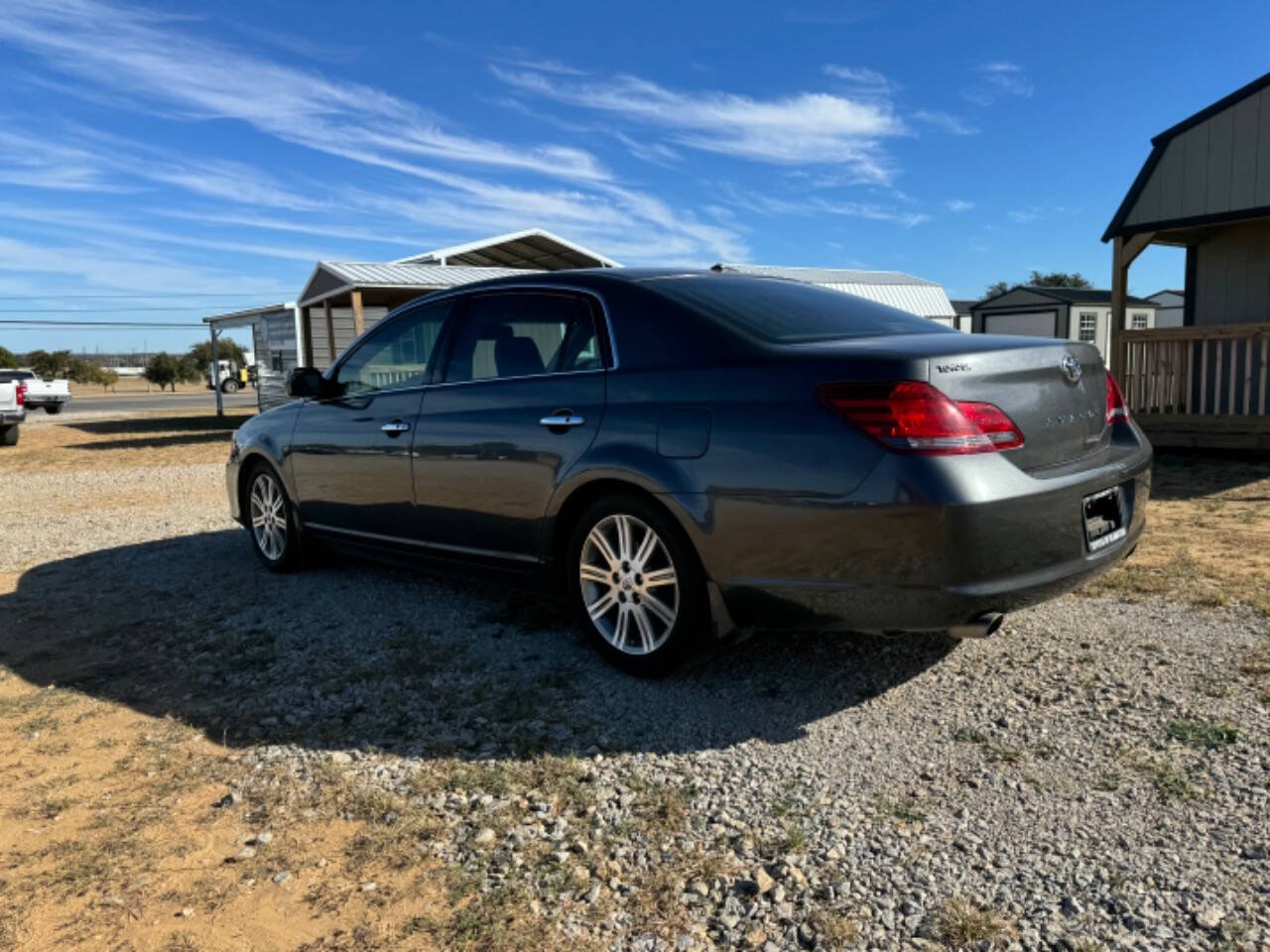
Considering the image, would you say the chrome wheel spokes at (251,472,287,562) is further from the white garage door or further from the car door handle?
the white garage door

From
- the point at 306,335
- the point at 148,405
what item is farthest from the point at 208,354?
the point at 306,335

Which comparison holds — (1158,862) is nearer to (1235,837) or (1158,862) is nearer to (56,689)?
(1235,837)

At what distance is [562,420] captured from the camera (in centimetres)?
393

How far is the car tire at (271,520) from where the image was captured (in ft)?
19.2

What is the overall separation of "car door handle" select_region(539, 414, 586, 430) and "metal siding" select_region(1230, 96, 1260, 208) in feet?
Result: 31.3

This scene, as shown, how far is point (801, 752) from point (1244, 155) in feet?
33.2

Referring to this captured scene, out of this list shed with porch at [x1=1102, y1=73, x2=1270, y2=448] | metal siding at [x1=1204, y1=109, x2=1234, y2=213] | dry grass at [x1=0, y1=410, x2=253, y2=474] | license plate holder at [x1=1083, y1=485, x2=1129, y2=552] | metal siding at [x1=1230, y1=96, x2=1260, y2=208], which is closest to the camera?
Answer: license plate holder at [x1=1083, y1=485, x2=1129, y2=552]

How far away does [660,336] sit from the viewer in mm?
3711

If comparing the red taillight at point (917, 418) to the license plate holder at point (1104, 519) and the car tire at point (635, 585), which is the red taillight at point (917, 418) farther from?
the car tire at point (635, 585)

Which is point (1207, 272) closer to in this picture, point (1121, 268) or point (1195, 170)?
point (1121, 268)

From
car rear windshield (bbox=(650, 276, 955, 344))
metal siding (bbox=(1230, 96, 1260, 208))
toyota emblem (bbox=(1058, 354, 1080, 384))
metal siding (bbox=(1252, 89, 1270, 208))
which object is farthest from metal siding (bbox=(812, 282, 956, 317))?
toyota emblem (bbox=(1058, 354, 1080, 384))

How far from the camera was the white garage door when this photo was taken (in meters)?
36.3

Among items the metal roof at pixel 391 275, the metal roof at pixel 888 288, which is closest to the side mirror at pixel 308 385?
the metal roof at pixel 391 275

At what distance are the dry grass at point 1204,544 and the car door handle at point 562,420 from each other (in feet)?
9.21
